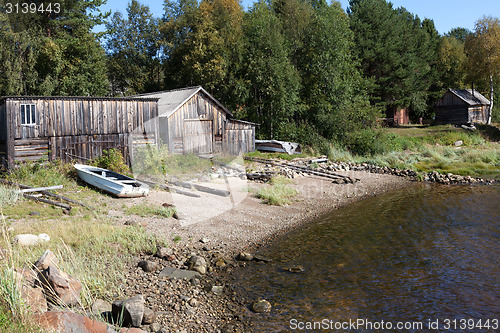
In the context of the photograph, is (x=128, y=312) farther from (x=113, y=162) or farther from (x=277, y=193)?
(x=113, y=162)

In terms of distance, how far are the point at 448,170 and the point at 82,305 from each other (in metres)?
26.0

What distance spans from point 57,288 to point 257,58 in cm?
A: 3099

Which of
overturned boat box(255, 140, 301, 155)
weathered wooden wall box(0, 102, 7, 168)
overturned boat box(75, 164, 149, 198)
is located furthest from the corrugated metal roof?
weathered wooden wall box(0, 102, 7, 168)

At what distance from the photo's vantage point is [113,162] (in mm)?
20500

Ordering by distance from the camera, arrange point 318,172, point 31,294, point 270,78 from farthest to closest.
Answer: point 270,78 < point 318,172 < point 31,294

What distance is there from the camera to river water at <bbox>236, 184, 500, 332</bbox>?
852cm

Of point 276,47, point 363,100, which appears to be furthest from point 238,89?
point 363,100

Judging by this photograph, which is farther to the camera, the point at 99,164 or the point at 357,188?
the point at 357,188

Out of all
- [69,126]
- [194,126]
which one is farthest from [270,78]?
[69,126]

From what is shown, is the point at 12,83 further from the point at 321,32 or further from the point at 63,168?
the point at 321,32

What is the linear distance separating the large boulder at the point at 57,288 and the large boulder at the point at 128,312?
75 cm

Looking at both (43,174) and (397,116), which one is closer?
(43,174)

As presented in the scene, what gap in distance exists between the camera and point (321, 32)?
3634 cm

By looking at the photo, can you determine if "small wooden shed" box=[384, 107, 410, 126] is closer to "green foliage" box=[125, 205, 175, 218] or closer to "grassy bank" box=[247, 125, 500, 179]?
"grassy bank" box=[247, 125, 500, 179]
